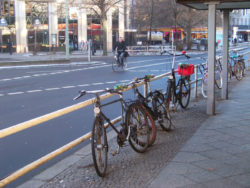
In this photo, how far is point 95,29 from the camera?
50.9 meters

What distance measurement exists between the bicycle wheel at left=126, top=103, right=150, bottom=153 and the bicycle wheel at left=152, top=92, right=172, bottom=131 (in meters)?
0.88

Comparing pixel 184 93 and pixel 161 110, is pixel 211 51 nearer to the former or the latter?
pixel 184 93

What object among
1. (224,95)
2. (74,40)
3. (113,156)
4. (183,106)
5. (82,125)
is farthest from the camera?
(74,40)

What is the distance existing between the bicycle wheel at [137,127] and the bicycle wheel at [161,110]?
88cm

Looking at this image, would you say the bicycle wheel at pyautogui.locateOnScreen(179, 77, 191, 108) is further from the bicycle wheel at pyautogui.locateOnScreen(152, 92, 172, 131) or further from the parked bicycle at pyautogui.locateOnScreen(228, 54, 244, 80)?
the parked bicycle at pyautogui.locateOnScreen(228, 54, 244, 80)

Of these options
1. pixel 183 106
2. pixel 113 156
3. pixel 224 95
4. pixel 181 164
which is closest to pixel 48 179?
pixel 113 156

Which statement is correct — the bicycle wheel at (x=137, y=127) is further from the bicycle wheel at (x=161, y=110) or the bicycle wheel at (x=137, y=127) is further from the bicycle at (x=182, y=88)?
the bicycle at (x=182, y=88)

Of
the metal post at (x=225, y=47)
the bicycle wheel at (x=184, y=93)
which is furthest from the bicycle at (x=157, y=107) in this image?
the metal post at (x=225, y=47)

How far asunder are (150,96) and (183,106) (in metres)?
2.62

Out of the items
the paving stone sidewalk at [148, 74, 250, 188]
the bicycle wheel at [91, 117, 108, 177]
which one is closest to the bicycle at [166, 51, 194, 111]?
the paving stone sidewalk at [148, 74, 250, 188]

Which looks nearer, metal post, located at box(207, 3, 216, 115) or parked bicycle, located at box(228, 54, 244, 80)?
metal post, located at box(207, 3, 216, 115)

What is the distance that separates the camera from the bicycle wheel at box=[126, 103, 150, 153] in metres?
5.12

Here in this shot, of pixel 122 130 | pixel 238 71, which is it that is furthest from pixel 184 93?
pixel 238 71

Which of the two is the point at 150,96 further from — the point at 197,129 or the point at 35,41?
the point at 35,41
